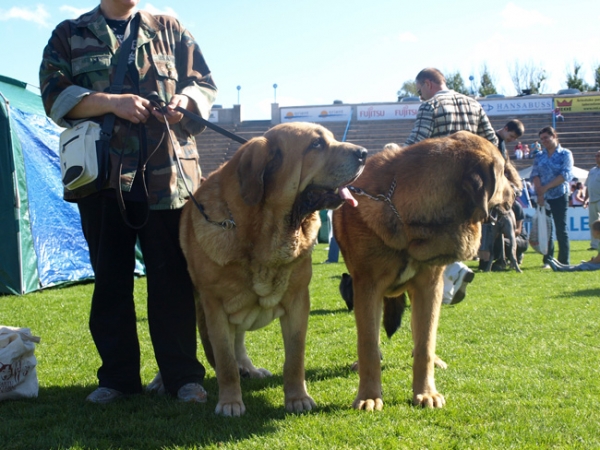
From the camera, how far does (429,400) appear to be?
310 cm

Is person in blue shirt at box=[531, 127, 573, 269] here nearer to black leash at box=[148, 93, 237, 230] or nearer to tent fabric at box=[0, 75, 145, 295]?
tent fabric at box=[0, 75, 145, 295]

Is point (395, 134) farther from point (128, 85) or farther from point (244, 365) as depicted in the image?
point (128, 85)

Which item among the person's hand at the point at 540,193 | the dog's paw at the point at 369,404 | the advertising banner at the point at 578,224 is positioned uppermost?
the person's hand at the point at 540,193

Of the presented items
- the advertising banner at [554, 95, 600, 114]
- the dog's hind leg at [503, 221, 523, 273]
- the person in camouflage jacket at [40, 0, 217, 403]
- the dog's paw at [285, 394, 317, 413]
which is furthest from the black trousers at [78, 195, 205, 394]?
the advertising banner at [554, 95, 600, 114]

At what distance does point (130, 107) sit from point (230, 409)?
5.33 ft

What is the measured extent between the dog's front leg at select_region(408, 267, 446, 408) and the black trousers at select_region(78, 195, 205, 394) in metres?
1.26

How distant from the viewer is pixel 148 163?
11.2ft

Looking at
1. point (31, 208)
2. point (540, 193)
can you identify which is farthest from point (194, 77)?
point (540, 193)

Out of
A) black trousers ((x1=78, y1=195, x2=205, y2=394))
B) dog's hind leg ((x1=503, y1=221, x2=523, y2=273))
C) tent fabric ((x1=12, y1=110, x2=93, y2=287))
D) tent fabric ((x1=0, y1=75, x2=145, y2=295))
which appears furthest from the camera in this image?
dog's hind leg ((x1=503, y1=221, x2=523, y2=273))

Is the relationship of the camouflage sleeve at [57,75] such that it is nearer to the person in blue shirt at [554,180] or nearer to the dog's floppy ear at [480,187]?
the dog's floppy ear at [480,187]

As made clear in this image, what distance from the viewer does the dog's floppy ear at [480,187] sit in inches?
122

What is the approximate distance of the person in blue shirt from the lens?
31.6 feet

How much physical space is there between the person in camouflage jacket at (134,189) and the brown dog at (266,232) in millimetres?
337

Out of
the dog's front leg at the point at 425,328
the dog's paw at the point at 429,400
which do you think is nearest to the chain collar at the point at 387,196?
the dog's front leg at the point at 425,328
